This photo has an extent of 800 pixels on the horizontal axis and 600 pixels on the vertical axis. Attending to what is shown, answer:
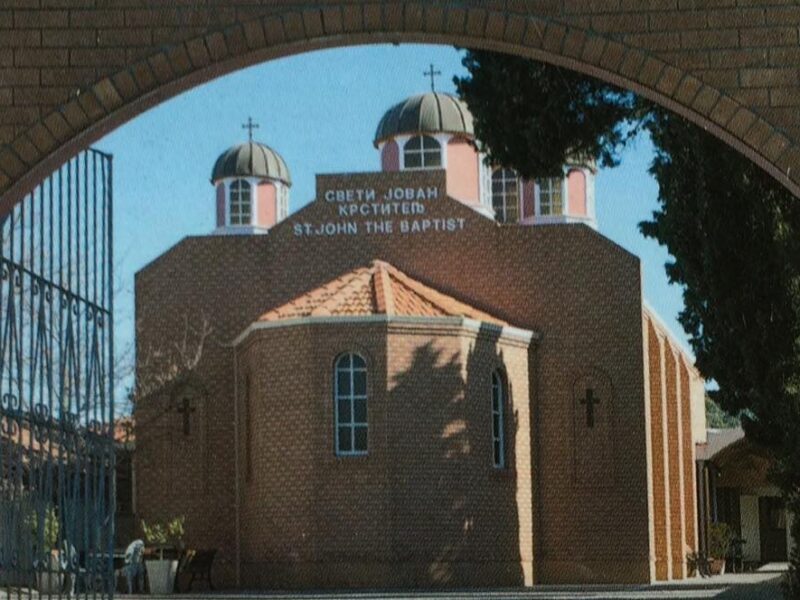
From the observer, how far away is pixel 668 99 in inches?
346

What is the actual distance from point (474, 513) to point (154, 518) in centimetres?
752

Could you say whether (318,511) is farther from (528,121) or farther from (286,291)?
(528,121)

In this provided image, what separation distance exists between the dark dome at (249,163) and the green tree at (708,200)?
87.8ft

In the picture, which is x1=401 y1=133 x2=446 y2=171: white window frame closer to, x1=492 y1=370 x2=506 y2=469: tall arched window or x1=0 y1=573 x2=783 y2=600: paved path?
x1=492 y1=370 x2=506 y2=469: tall arched window

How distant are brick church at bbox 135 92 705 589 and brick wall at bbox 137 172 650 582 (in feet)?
0.14

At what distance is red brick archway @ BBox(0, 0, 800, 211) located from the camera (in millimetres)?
8727

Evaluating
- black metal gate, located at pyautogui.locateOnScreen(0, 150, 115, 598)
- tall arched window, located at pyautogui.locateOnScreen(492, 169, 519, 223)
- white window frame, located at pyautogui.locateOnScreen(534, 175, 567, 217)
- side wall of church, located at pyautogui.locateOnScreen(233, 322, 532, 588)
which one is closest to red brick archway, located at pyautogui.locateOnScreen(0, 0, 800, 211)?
black metal gate, located at pyautogui.locateOnScreen(0, 150, 115, 598)

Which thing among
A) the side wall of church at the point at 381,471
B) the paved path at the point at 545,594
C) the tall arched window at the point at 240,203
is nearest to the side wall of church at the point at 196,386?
the side wall of church at the point at 381,471

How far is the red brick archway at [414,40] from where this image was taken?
8727mm

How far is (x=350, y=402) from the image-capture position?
112 ft

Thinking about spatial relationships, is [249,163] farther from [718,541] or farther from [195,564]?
[718,541]

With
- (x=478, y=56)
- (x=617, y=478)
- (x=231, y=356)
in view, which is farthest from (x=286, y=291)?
(x=478, y=56)

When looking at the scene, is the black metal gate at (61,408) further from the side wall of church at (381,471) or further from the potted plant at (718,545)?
the potted plant at (718,545)

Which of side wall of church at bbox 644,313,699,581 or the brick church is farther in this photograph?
side wall of church at bbox 644,313,699,581
